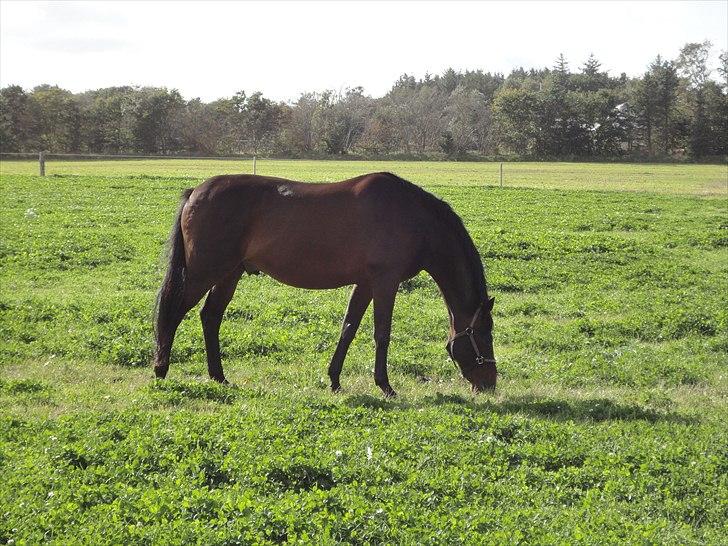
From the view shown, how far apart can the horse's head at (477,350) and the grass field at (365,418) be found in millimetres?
296

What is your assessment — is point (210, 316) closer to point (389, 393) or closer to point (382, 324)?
point (382, 324)

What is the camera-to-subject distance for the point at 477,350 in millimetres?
8453

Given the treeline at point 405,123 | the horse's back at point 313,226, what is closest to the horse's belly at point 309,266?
the horse's back at point 313,226

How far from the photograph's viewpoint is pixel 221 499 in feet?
16.8

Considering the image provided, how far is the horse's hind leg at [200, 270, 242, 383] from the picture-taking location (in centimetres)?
865

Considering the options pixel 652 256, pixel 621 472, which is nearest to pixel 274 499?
pixel 621 472

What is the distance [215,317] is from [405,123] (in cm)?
8672

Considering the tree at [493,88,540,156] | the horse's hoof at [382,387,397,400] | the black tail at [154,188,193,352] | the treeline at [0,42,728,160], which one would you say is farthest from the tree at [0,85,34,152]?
the horse's hoof at [382,387,397,400]

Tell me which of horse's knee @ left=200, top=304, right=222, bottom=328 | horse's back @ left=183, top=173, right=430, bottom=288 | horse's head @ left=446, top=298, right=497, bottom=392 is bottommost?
horse's head @ left=446, top=298, right=497, bottom=392

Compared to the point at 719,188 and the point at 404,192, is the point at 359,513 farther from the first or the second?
the point at 719,188

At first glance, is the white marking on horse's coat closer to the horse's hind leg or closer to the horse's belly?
the horse's belly

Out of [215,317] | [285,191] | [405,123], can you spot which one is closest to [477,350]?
[285,191]

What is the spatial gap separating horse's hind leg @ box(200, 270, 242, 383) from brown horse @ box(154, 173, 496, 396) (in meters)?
0.03

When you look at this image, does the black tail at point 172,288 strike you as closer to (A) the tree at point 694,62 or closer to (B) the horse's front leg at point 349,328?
(B) the horse's front leg at point 349,328
